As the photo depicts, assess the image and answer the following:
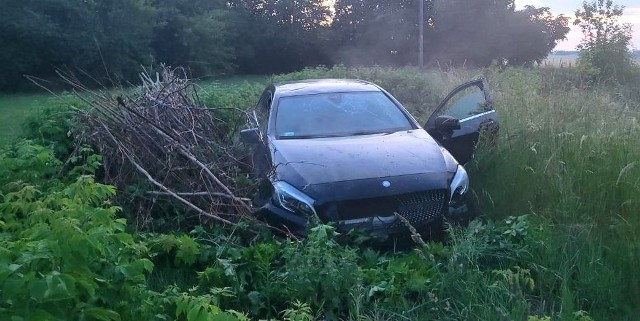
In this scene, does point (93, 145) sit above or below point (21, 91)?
above

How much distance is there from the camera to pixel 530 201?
21.6ft

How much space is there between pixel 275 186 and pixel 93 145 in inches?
94.1

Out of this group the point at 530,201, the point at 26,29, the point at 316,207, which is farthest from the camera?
the point at 26,29

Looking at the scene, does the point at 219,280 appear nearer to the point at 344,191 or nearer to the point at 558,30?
the point at 344,191

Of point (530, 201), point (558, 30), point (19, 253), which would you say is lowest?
point (558, 30)

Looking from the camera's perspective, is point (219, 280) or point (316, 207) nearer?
point (219, 280)

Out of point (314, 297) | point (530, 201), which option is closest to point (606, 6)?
point (530, 201)

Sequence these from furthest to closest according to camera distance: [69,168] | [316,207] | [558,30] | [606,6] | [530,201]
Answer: [558,30]
[606,6]
[69,168]
[530,201]
[316,207]

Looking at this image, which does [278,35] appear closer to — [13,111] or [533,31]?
[533,31]

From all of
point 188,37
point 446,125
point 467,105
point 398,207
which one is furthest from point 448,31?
point 398,207

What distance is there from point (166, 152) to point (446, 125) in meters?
2.93

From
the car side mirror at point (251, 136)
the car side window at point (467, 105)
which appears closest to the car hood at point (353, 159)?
the car side mirror at point (251, 136)

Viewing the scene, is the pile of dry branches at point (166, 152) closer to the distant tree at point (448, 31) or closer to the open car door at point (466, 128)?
the open car door at point (466, 128)

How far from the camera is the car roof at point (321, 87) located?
27.9ft
